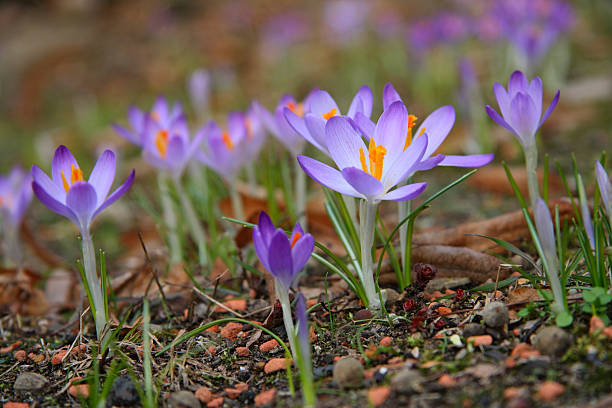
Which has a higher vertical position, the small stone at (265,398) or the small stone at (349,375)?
the small stone at (349,375)

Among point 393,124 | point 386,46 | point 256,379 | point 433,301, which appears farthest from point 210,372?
point 386,46

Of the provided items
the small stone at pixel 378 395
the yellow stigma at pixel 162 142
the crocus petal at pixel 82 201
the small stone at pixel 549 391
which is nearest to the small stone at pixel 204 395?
the small stone at pixel 378 395

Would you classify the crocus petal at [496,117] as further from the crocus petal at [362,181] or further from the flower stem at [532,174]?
the crocus petal at [362,181]

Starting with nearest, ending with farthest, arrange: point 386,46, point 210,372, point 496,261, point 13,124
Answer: point 210,372, point 496,261, point 386,46, point 13,124

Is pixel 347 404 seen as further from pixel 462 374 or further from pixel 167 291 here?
pixel 167 291

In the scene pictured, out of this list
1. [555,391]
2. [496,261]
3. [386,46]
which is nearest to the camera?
[555,391]

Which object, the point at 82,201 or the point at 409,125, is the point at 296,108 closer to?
the point at 409,125

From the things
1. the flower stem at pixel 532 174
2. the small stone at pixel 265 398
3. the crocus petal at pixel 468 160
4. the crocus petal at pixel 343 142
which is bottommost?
the small stone at pixel 265 398
